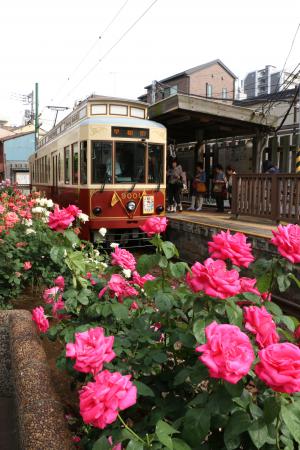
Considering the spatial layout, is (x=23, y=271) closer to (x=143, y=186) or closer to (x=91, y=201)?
(x=91, y=201)

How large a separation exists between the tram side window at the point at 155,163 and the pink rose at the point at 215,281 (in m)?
8.66

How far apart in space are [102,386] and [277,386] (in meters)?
0.46

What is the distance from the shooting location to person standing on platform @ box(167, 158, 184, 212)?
12.9 meters

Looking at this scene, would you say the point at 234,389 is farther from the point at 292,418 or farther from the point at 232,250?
the point at 232,250

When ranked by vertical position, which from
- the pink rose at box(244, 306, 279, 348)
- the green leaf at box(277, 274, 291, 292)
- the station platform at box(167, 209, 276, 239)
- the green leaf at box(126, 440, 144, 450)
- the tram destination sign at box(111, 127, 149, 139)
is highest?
the tram destination sign at box(111, 127, 149, 139)

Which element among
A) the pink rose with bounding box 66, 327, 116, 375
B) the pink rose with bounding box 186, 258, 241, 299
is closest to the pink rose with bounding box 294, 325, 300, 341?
the pink rose with bounding box 186, 258, 241, 299

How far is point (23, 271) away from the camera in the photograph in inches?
176

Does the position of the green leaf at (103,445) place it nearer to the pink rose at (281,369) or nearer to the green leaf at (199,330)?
the green leaf at (199,330)

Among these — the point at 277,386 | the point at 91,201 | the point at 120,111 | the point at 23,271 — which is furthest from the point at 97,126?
the point at 277,386

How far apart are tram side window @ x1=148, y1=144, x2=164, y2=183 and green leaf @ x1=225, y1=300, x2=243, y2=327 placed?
872 cm

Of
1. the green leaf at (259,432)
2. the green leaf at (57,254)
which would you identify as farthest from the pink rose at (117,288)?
the green leaf at (259,432)

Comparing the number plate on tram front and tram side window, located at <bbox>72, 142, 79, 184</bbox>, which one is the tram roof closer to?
the number plate on tram front

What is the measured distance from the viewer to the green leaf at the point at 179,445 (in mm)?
1322

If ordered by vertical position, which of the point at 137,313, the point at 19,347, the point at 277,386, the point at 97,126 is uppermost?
the point at 97,126
